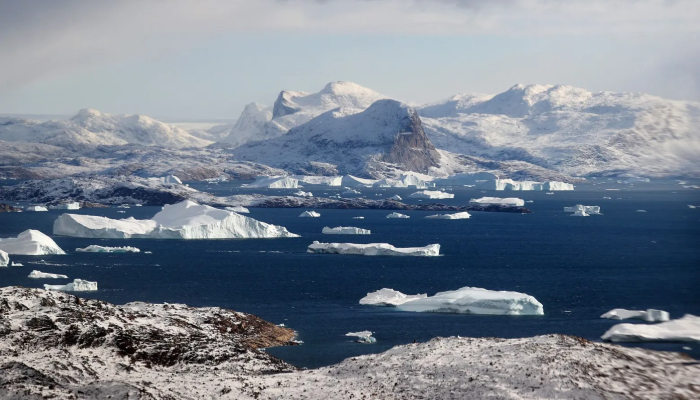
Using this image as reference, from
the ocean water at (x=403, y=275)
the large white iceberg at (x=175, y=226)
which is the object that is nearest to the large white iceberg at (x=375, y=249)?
the ocean water at (x=403, y=275)

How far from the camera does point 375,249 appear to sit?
87500 mm

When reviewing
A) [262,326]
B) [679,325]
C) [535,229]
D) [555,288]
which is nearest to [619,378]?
[679,325]

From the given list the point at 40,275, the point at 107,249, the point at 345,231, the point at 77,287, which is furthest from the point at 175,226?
the point at 77,287

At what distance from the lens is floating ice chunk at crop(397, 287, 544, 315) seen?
177 ft

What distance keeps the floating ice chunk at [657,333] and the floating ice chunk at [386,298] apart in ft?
50.7

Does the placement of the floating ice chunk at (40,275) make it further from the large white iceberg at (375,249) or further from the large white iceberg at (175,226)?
the large white iceberg at (375,249)

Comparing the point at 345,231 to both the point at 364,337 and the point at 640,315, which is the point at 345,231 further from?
the point at 364,337

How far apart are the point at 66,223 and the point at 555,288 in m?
63.1

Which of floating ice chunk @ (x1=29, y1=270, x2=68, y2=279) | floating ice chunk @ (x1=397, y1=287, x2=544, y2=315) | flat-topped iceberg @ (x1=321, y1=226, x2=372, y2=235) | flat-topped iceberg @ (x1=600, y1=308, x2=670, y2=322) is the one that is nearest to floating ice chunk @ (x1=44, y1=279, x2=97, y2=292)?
floating ice chunk @ (x1=29, y1=270, x2=68, y2=279)

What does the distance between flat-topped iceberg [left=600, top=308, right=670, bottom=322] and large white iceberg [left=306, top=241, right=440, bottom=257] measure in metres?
32.1

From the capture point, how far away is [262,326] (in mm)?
46531

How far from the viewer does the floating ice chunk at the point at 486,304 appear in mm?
53875

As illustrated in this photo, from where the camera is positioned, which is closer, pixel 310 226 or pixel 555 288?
pixel 555 288

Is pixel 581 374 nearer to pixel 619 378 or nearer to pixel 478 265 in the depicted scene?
pixel 619 378
